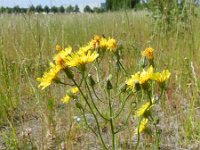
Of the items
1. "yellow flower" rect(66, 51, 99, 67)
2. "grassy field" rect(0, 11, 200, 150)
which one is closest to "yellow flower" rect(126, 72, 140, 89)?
"yellow flower" rect(66, 51, 99, 67)

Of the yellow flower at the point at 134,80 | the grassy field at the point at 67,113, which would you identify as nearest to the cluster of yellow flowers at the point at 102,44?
the yellow flower at the point at 134,80

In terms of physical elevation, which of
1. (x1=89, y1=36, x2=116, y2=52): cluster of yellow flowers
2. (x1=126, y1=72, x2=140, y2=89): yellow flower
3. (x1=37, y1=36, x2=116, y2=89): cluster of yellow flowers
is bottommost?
(x1=126, y1=72, x2=140, y2=89): yellow flower

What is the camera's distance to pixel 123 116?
65.7 inches

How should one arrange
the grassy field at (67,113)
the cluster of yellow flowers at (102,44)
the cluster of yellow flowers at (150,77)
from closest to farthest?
the cluster of yellow flowers at (150,77), the cluster of yellow flowers at (102,44), the grassy field at (67,113)

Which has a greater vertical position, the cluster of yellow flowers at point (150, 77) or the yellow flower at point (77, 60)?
the yellow flower at point (77, 60)

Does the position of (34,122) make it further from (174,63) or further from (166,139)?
(174,63)

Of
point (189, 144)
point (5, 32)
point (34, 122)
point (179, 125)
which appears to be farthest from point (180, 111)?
point (5, 32)

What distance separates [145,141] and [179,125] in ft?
1.00

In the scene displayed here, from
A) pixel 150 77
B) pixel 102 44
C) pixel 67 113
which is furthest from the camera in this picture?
pixel 67 113

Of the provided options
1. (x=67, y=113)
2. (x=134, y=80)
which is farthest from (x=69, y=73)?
(x=67, y=113)

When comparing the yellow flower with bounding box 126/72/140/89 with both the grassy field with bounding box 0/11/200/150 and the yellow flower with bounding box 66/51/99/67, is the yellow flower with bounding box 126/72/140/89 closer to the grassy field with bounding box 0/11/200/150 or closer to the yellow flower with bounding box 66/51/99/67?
the yellow flower with bounding box 66/51/99/67

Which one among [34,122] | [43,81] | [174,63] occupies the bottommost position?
[34,122]

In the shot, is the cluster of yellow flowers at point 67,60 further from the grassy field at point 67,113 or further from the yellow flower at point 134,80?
the grassy field at point 67,113

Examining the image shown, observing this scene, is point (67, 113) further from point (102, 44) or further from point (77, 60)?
point (77, 60)
